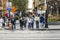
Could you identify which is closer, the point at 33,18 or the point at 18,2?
the point at 33,18

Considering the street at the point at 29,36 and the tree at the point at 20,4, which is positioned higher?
the tree at the point at 20,4

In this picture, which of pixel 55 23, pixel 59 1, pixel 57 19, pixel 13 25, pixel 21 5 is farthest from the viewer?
pixel 21 5

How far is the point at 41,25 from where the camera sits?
2756 centimetres

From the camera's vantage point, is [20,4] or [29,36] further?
[20,4]

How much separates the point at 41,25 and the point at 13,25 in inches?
128

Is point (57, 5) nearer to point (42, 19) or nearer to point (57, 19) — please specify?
point (57, 19)

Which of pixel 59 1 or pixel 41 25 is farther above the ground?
pixel 59 1

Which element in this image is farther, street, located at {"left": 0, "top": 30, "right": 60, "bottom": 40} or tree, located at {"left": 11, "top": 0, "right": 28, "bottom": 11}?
tree, located at {"left": 11, "top": 0, "right": 28, "bottom": 11}

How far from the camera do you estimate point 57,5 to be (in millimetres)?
38594

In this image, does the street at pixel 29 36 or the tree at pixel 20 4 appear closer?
the street at pixel 29 36

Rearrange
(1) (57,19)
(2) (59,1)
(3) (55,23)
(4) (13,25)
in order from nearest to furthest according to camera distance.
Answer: (4) (13,25) → (3) (55,23) → (1) (57,19) → (2) (59,1)

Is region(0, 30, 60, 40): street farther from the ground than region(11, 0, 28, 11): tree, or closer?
closer

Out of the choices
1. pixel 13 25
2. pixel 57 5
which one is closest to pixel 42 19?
pixel 13 25

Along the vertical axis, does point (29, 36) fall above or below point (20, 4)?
below
